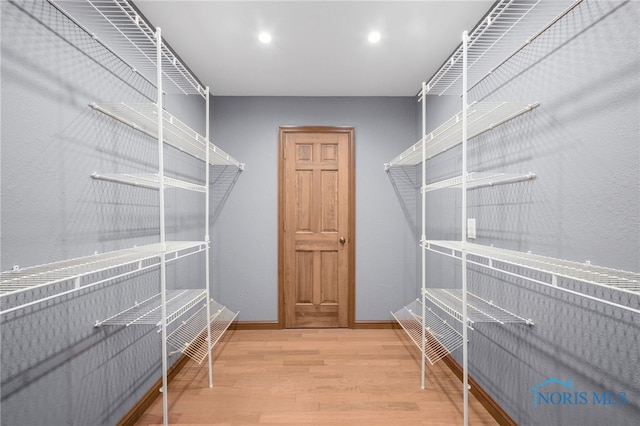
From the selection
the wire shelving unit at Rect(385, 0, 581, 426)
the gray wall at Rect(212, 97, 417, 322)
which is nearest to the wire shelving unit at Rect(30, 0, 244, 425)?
the gray wall at Rect(212, 97, 417, 322)

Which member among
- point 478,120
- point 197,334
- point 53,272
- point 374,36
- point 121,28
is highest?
point 374,36

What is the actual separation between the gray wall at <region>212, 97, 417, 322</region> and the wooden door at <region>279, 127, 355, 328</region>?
0.10 m

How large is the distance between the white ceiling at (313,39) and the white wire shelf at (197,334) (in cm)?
191

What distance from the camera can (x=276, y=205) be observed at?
2.90 m

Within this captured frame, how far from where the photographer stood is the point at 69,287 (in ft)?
3.96

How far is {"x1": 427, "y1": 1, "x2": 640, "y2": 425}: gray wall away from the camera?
944mm

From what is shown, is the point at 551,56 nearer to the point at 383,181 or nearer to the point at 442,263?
the point at 442,263

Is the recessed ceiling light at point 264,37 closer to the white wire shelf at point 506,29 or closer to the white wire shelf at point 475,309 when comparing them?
the white wire shelf at point 506,29

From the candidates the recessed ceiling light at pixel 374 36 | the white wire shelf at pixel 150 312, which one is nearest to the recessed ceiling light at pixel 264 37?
the recessed ceiling light at pixel 374 36

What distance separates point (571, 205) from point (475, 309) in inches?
29.7

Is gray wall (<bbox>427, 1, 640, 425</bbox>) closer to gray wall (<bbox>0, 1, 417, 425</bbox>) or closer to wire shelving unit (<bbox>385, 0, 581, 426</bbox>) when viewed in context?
wire shelving unit (<bbox>385, 0, 581, 426</bbox>)

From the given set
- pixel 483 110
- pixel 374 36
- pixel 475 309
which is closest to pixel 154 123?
pixel 374 36

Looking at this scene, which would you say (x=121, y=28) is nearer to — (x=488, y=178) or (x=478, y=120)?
(x=478, y=120)

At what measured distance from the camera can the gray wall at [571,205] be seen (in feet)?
3.10
